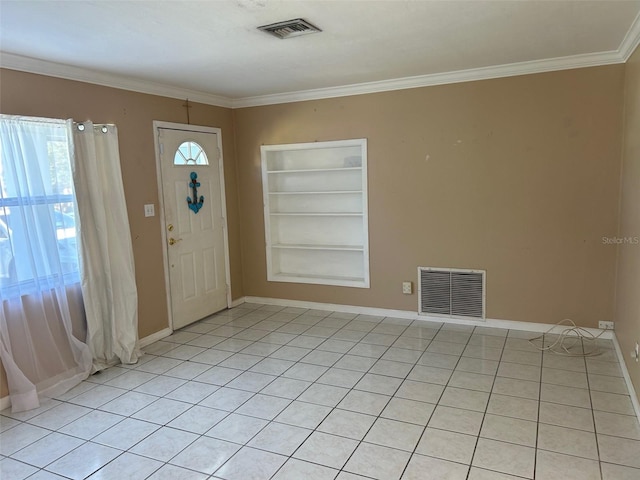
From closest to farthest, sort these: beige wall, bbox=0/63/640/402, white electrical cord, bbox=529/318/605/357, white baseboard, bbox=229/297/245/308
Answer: white electrical cord, bbox=529/318/605/357, beige wall, bbox=0/63/640/402, white baseboard, bbox=229/297/245/308

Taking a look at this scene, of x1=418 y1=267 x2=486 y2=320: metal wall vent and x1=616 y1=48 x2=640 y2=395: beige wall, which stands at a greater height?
x1=616 y1=48 x2=640 y2=395: beige wall

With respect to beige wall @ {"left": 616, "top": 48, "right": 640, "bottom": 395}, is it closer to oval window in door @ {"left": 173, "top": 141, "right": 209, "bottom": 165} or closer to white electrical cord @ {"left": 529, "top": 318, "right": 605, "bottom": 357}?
white electrical cord @ {"left": 529, "top": 318, "right": 605, "bottom": 357}

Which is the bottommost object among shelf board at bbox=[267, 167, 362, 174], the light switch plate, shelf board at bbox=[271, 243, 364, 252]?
shelf board at bbox=[271, 243, 364, 252]

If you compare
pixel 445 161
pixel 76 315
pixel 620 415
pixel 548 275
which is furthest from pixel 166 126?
pixel 620 415

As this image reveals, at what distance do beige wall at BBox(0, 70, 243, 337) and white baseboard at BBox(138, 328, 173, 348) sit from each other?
0.15 ft

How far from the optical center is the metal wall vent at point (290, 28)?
2688 mm

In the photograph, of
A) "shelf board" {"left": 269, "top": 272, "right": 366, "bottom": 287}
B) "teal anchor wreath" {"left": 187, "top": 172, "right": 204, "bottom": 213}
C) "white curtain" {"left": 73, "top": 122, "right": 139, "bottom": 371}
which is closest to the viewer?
"white curtain" {"left": 73, "top": 122, "right": 139, "bottom": 371}

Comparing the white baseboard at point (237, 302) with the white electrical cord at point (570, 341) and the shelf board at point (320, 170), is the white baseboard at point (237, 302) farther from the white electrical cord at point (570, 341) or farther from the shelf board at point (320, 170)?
the white electrical cord at point (570, 341)

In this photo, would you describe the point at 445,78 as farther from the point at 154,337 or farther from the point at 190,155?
the point at 154,337

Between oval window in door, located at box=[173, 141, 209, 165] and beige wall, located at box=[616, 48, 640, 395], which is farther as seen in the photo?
oval window in door, located at box=[173, 141, 209, 165]

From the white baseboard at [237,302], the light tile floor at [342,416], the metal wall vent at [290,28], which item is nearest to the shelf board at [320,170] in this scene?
the white baseboard at [237,302]

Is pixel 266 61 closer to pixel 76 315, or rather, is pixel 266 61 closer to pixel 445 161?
pixel 445 161

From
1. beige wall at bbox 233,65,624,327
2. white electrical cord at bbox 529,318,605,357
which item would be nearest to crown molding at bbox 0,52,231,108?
beige wall at bbox 233,65,624,327

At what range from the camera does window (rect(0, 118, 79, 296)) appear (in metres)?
3.09
